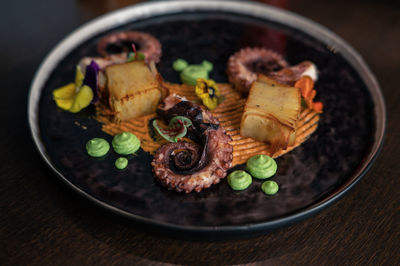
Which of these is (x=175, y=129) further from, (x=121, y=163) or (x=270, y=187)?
(x=270, y=187)

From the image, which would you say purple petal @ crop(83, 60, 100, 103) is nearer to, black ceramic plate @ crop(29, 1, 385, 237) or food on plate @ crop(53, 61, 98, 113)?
food on plate @ crop(53, 61, 98, 113)

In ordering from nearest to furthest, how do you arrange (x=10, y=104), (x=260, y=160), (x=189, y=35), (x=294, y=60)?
(x=260, y=160) < (x=10, y=104) < (x=294, y=60) < (x=189, y=35)

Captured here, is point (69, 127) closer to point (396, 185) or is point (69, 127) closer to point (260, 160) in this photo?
point (260, 160)

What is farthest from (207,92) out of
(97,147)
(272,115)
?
(97,147)

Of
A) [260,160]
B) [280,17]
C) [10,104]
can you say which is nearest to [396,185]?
[260,160]

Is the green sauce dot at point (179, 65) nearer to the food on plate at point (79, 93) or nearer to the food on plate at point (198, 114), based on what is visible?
the food on plate at point (198, 114)

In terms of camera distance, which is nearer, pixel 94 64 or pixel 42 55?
pixel 94 64
